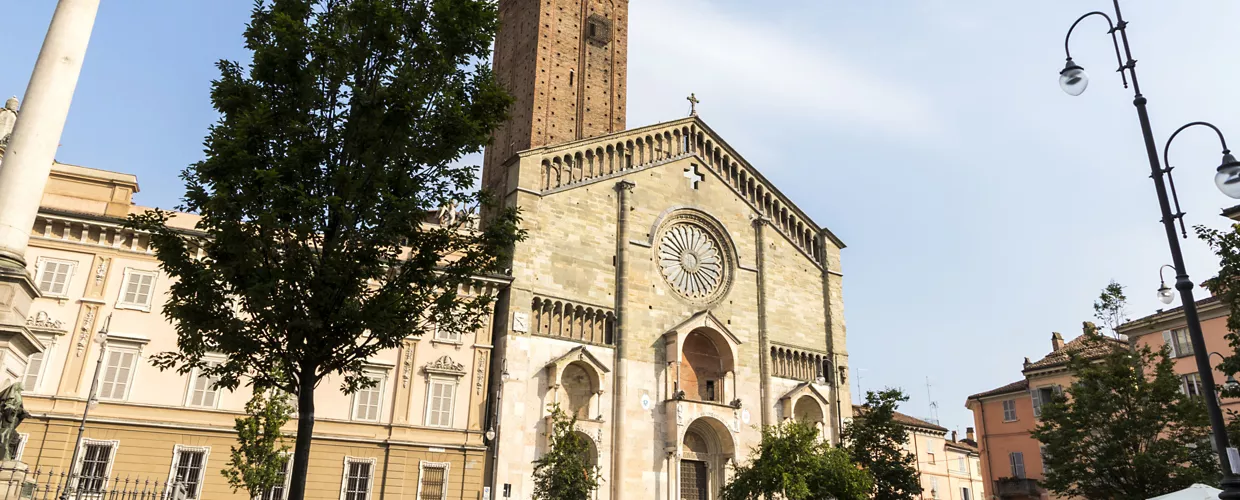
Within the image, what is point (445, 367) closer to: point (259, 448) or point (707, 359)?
point (259, 448)

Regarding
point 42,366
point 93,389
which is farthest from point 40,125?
point 42,366

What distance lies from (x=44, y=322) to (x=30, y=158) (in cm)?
1554

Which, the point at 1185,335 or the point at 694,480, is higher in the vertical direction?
the point at 1185,335

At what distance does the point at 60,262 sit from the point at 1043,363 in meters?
43.8

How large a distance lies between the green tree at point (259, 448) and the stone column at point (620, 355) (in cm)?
1293

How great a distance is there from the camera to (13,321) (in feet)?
36.3

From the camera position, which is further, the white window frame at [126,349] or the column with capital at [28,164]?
the white window frame at [126,349]

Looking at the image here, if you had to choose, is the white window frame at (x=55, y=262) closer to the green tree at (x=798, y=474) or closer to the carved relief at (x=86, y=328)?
the carved relief at (x=86, y=328)

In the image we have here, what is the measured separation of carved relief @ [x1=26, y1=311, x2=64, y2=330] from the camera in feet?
78.7

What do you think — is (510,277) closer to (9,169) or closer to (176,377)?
(176,377)

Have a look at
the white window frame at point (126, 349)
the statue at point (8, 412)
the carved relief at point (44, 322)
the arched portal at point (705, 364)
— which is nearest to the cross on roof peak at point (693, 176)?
the arched portal at point (705, 364)

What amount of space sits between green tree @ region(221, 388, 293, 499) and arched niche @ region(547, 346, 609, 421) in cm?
1082

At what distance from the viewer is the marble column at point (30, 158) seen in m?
11.1

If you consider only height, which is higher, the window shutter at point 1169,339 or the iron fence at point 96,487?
the window shutter at point 1169,339
